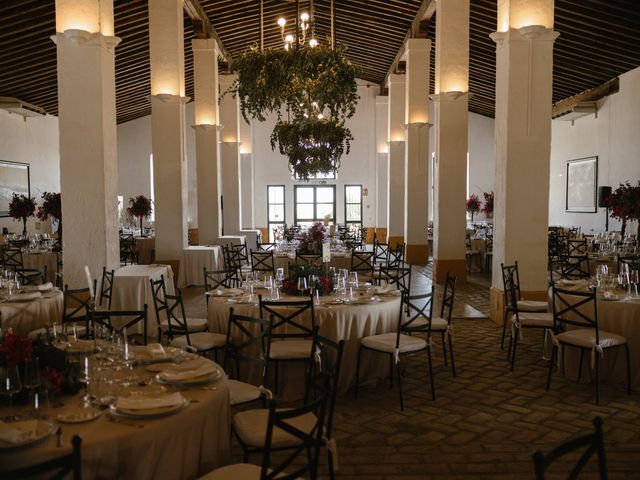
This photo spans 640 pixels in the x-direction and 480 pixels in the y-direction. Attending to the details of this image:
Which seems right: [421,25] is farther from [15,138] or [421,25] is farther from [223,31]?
[15,138]

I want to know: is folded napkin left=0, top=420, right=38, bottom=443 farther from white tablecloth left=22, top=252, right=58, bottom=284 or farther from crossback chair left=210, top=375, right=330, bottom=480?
white tablecloth left=22, top=252, right=58, bottom=284

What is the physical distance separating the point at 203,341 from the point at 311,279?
3.78ft

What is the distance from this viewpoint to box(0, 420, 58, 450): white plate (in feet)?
6.97

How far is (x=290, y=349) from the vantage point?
15.3 ft

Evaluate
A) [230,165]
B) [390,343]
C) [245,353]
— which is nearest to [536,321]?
[390,343]

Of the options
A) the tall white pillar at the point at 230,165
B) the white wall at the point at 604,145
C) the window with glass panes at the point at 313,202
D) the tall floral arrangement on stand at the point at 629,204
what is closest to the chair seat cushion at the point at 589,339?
the tall floral arrangement on stand at the point at 629,204

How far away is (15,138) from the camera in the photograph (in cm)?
1466

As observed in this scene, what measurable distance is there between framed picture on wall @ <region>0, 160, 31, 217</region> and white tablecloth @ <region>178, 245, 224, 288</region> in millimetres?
6294

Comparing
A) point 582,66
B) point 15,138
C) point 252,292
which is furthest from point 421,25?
point 15,138

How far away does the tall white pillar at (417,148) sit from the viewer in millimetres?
13281

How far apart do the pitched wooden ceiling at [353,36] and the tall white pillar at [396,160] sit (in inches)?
46.7

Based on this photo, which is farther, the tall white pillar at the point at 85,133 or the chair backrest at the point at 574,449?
the tall white pillar at the point at 85,133

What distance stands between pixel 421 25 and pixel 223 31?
5141 mm

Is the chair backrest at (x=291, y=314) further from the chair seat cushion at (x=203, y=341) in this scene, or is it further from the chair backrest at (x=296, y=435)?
the chair backrest at (x=296, y=435)
